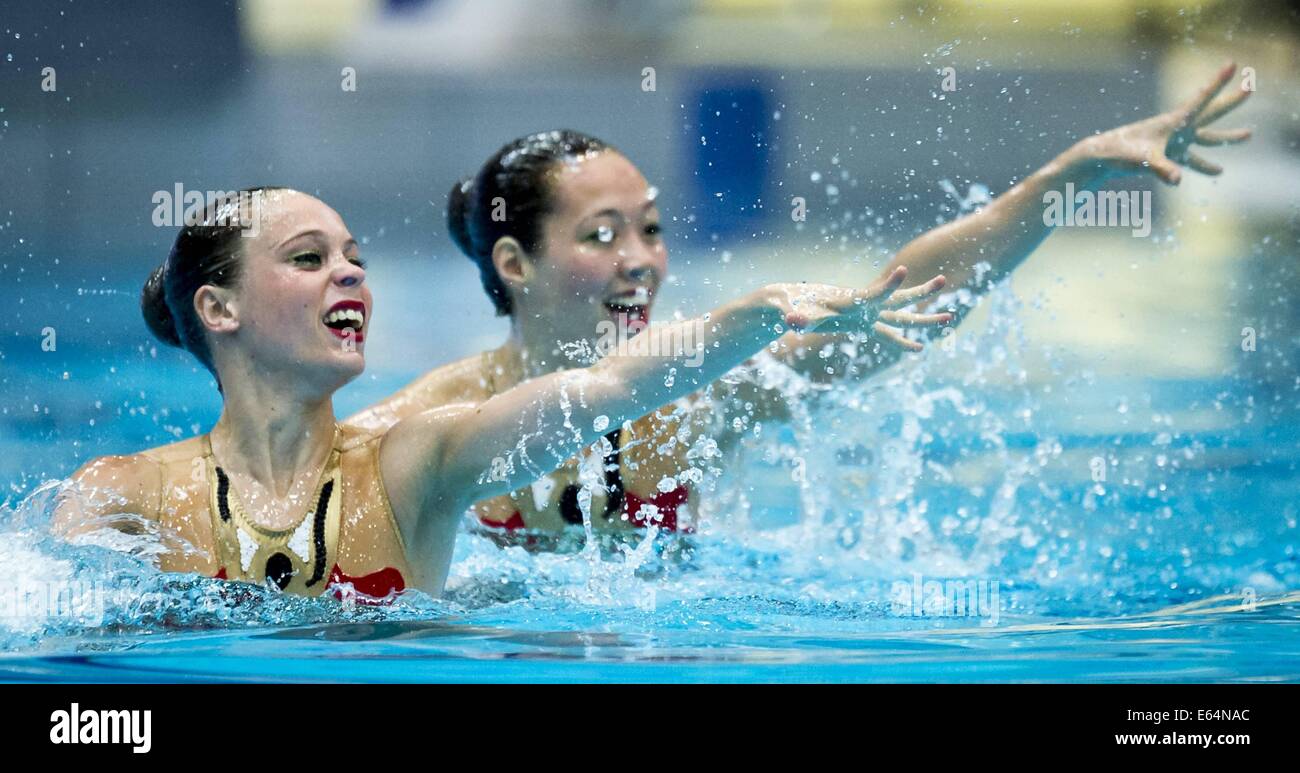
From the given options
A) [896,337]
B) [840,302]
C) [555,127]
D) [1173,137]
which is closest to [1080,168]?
[1173,137]

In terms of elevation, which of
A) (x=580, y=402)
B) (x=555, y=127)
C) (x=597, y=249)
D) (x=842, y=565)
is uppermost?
(x=555, y=127)

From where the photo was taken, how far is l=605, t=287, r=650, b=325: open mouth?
3.17 m

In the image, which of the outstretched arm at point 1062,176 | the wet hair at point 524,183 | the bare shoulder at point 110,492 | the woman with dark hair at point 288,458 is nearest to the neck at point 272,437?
the woman with dark hair at point 288,458

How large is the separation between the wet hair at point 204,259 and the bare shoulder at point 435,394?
2.10ft

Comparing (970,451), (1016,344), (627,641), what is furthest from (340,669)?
(1016,344)

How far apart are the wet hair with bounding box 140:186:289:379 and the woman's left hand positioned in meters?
1.61

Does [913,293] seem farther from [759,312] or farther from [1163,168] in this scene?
[1163,168]

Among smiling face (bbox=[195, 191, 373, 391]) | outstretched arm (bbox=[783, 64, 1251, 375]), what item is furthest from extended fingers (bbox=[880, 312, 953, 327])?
smiling face (bbox=[195, 191, 373, 391])

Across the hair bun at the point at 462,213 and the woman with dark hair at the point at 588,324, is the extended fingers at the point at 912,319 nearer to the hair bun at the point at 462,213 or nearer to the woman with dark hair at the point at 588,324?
the woman with dark hair at the point at 588,324

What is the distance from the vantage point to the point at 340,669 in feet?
7.89

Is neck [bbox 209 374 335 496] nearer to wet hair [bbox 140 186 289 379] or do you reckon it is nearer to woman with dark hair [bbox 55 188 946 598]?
woman with dark hair [bbox 55 188 946 598]

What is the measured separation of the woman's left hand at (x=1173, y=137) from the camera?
2795 mm

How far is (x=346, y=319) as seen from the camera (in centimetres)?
257

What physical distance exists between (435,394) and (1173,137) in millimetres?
1701
